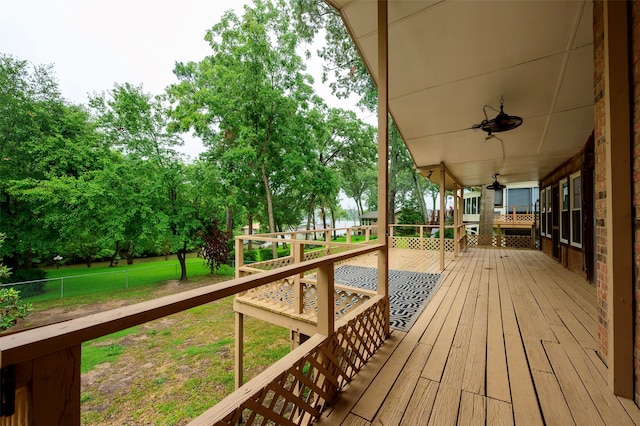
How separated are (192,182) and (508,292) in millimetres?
10685

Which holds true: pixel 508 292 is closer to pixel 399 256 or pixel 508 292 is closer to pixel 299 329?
pixel 299 329

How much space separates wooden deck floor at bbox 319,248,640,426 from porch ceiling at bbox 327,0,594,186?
2.75 meters

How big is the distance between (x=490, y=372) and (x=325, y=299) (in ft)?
4.96

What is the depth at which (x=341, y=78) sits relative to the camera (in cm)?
1137

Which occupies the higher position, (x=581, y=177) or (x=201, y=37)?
(x=201, y=37)

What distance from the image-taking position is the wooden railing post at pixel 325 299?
64.7 inches

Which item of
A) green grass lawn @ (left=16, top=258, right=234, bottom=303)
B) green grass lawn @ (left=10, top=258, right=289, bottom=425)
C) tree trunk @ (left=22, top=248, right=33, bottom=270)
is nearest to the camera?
green grass lawn @ (left=10, top=258, right=289, bottom=425)

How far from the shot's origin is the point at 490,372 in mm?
1962

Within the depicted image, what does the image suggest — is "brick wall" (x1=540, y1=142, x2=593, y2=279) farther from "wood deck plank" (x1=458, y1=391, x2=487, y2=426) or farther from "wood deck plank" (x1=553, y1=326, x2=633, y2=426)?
"wood deck plank" (x1=458, y1=391, x2=487, y2=426)

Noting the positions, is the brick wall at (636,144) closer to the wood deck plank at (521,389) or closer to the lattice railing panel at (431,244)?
the wood deck plank at (521,389)

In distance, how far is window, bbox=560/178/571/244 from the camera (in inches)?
227

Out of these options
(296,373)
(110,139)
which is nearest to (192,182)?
(110,139)

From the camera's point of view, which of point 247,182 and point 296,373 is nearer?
point 296,373

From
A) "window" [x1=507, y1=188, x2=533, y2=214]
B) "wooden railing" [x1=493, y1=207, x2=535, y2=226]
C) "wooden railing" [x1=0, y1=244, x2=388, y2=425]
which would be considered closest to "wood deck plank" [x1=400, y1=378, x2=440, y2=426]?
"wooden railing" [x1=0, y1=244, x2=388, y2=425]
